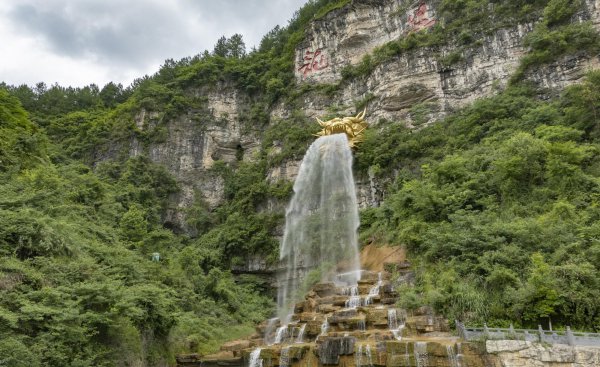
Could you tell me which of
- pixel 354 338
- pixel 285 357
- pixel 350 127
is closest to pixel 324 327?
pixel 285 357

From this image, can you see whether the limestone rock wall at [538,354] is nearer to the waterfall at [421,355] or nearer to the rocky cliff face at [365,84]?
the waterfall at [421,355]

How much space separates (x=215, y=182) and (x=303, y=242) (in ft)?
37.6

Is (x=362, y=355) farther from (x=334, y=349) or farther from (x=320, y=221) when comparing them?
(x=320, y=221)

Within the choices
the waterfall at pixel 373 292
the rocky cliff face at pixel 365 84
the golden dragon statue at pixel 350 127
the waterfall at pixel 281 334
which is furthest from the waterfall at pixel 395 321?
the golden dragon statue at pixel 350 127

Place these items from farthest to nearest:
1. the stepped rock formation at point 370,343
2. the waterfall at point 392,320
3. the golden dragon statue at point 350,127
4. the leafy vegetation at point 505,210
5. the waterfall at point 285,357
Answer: the golden dragon statue at point 350,127 → the waterfall at point 392,320 → the waterfall at point 285,357 → the leafy vegetation at point 505,210 → the stepped rock formation at point 370,343

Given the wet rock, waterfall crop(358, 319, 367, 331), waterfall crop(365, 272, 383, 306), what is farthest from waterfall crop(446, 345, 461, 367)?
waterfall crop(365, 272, 383, 306)

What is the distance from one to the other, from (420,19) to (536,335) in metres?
25.3

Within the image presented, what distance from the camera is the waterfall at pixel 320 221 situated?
74.8 feet

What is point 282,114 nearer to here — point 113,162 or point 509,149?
point 113,162

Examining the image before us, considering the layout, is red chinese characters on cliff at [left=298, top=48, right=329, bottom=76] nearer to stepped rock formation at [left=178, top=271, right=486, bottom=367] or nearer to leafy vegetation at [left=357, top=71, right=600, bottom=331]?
leafy vegetation at [left=357, top=71, right=600, bottom=331]

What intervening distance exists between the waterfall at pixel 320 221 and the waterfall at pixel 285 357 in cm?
811

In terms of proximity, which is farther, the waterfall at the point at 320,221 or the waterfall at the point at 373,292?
the waterfall at the point at 320,221

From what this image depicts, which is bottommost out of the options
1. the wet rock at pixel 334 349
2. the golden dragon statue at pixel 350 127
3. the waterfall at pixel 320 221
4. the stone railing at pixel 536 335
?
the wet rock at pixel 334 349

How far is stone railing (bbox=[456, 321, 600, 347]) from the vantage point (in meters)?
9.68
